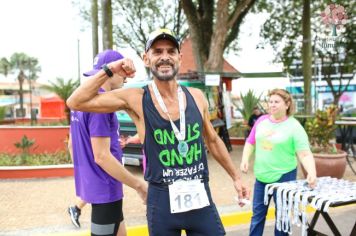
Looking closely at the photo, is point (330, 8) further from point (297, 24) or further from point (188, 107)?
point (297, 24)

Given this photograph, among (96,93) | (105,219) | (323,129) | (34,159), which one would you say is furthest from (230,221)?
(34,159)

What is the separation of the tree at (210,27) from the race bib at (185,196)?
998 cm

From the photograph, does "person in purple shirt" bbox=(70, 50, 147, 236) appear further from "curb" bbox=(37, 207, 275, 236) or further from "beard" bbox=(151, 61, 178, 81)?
"curb" bbox=(37, 207, 275, 236)

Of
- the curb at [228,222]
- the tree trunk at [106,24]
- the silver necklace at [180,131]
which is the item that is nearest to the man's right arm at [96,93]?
the silver necklace at [180,131]

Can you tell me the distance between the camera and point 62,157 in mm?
9125

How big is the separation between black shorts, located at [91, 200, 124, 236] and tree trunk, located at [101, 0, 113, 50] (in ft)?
22.2

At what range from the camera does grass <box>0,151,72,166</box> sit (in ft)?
28.2

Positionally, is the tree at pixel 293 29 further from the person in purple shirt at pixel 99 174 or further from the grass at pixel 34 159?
the person in purple shirt at pixel 99 174

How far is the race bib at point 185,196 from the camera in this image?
7.61 feet

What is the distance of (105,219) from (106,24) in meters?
7.21

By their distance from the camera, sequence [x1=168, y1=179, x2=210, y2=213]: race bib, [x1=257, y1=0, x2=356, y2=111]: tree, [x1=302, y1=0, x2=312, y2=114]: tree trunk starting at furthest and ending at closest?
[x1=257, y1=0, x2=356, y2=111]: tree < [x1=302, y1=0, x2=312, y2=114]: tree trunk < [x1=168, y1=179, x2=210, y2=213]: race bib

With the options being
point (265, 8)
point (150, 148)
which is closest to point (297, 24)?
point (265, 8)

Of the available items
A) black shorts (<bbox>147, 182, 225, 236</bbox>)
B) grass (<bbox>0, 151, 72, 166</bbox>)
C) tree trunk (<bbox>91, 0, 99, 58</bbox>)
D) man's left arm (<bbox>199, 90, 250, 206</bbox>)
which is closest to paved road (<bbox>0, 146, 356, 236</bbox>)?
grass (<bbox>0, 151, 72, 166</bbox>)

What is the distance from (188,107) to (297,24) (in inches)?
766
